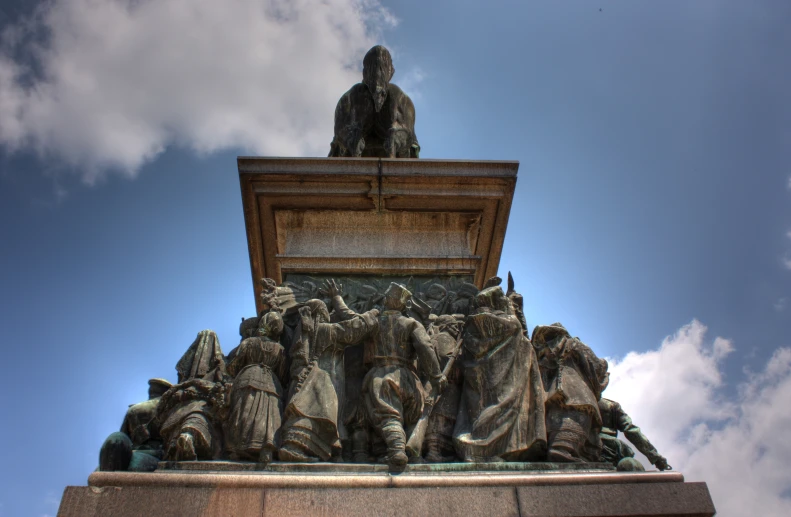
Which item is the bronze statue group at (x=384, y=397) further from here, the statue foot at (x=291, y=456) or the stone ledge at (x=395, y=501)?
the stone ledge at (x=395, y=501)

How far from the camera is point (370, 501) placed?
4496 millimetres

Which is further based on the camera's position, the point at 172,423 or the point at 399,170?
the point at 399,170

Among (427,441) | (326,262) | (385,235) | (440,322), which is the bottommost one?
(427,441)

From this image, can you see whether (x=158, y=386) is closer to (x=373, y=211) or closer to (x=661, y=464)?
(x=373, y=211)

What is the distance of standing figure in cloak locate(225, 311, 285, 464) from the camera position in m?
5.14

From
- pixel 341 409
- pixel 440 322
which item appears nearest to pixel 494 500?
pixel 341 409

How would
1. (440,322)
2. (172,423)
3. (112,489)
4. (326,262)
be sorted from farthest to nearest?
(326,262), (440,322), (172,423), (112,489)

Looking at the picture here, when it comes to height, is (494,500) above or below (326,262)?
below

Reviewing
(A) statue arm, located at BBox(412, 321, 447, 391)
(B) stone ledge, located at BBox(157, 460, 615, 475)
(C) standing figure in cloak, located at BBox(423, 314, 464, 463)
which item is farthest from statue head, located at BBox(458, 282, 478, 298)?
(B) stone ledge, located at BBox(157, 460, 615, 475)

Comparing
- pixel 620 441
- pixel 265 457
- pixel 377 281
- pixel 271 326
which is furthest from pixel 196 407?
pixel 620 441

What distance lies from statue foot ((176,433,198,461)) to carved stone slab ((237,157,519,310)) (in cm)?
267

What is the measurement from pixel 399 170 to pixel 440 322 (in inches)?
78.5

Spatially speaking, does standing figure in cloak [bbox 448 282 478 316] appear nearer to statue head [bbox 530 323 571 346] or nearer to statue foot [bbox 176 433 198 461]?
statue head [bbox 530 323 571 346]

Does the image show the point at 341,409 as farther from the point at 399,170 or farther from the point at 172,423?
the point at 399,170
